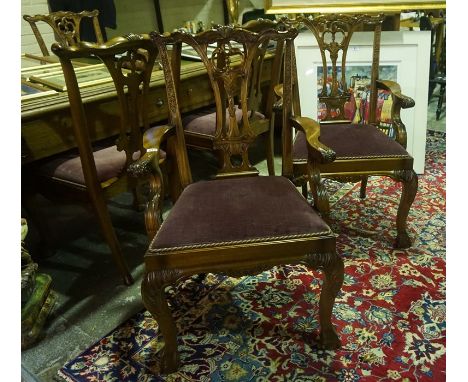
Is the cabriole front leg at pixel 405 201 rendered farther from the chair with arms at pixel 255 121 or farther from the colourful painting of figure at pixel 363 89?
the colourful painting of figure at pixel 363 89

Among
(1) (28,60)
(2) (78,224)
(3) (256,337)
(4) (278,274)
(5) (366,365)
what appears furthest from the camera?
(1) (28,60)

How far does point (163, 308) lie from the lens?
1242 mm

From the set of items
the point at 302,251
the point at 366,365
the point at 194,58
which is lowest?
the point at 366,365

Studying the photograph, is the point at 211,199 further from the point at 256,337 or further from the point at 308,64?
the point at 308,64

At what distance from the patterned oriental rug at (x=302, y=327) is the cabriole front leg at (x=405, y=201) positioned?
0.05 metres

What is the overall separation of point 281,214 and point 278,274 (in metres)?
0.63

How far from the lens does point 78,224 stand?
2.42m

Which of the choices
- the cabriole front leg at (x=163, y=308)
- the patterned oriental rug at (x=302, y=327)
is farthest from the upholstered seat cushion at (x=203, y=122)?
the cabriole front leg at (x=163, y=308)

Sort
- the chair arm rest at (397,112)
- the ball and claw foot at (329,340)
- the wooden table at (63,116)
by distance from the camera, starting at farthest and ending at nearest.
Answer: the chair arm rest at (397,112), the wooden table at (63,116), the ball and claw foot at (329,340)

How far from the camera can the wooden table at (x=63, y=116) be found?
5.14 ft

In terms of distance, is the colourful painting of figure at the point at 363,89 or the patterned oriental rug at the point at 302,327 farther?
the colourful painting of figure at the point at 363,89

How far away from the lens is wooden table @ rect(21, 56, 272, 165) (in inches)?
61.7

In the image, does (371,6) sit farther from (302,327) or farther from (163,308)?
(163,308)

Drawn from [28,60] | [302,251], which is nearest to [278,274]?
[302,251]
